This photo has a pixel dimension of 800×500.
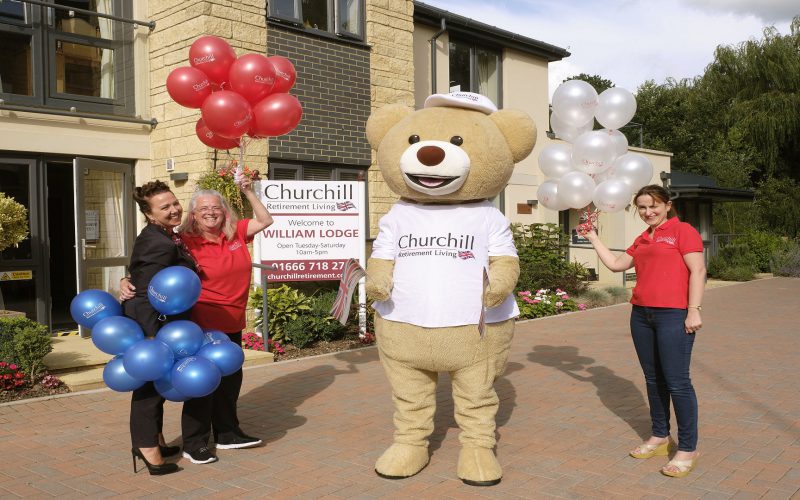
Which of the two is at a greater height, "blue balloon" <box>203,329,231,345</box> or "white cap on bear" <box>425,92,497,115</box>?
"white cap on bear" <box>425,92,497,115</box>

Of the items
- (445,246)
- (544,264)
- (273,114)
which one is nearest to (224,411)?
(445,246)

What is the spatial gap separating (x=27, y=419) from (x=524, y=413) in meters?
3.96

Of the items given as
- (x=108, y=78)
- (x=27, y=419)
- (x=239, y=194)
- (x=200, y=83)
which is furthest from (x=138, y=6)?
(x=27, y=419)

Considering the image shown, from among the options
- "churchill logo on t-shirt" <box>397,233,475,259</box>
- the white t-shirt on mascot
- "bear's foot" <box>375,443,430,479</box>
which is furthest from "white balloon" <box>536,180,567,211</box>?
"bear's foot" <box>375,443,430,479</box>

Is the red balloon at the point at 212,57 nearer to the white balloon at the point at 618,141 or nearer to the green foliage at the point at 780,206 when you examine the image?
the white balloon at the point at 618,141

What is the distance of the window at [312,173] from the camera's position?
10.0 m

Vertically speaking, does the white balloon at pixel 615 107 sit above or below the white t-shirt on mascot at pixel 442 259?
above

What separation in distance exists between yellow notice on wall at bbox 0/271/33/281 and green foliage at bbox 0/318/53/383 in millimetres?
2095

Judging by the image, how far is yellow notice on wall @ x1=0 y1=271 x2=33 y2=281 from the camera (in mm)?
8594

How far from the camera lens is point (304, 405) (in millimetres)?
6285

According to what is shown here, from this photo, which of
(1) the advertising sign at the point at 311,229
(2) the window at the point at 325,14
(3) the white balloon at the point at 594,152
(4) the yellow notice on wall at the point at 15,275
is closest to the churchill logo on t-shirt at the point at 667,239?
(3) the white balloon at the point at 594,152

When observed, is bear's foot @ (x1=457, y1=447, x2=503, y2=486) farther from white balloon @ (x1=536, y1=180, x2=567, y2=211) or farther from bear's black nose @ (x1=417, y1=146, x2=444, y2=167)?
white balloon @ (x1=536, y1=180, x2=567, y2=211)

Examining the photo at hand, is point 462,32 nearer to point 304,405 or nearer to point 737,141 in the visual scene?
point 304,405

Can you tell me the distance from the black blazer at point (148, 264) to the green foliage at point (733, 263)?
1891 centimetres
